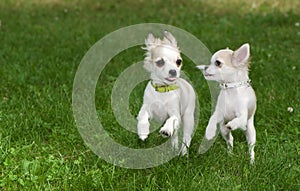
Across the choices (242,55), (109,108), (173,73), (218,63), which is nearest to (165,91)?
(173,73)

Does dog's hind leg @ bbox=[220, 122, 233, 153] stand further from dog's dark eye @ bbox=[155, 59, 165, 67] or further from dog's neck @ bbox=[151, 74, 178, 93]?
dog's dark eye @ bbox=[155, 59, 165, 67]

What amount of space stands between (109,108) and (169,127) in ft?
5.79

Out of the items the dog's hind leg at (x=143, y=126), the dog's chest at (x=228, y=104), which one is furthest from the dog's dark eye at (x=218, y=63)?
the dog's hind leg at (x=143, y=126)

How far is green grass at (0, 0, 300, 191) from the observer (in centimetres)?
363

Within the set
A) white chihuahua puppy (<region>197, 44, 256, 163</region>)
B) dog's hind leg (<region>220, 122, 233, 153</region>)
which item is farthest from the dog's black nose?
dog's hind leg (<region>220, 122, 233, 153</region>)

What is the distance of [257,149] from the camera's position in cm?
420

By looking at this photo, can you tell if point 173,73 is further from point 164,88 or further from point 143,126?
point 143,126

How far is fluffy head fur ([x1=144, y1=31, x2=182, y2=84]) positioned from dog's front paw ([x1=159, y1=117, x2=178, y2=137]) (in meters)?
0.27

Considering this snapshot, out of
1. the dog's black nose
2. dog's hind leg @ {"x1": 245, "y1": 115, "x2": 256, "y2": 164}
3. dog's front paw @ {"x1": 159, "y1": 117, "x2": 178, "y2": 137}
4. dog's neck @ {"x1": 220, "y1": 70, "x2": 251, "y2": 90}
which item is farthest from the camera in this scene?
dog's hind leg @ {"x1": 245, "y1": 115, "x2": 256, "y2": 164}

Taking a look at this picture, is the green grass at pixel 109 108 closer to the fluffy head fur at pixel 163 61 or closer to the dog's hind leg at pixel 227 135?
the dog's hind leg at pixel 227 135

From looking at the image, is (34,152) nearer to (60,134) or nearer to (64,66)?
(60,134)

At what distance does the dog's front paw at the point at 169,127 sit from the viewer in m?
3.44

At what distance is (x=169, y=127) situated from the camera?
3473 mm

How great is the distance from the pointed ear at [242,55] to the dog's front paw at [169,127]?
1.94ft
